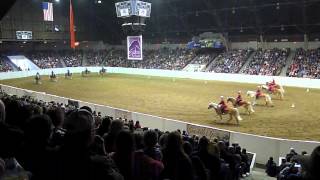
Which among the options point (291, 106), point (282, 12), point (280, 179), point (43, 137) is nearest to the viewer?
point (43, 137)

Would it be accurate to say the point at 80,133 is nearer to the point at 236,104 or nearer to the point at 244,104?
the point at 236,104

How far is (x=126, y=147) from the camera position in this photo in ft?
13.3

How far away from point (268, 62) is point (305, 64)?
16.9ft

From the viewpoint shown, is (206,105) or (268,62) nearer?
(206,105)

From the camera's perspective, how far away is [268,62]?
46094 millimetres

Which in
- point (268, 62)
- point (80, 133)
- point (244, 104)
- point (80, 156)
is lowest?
point (244, 104)

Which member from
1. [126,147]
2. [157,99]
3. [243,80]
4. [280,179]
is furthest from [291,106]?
[126,147]

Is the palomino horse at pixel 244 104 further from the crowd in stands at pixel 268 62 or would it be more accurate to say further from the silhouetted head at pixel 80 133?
the crowd in stands at pixel 268 62

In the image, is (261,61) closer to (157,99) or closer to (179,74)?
(179,74)

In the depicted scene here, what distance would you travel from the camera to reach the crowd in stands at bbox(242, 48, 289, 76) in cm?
4399

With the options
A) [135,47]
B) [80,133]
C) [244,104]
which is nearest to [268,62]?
[135,47]

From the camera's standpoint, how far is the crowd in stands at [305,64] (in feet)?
130

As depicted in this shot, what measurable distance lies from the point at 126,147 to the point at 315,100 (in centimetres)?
2677

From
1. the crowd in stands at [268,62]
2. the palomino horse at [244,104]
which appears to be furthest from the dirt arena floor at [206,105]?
the crowd in stands at [268,62]
